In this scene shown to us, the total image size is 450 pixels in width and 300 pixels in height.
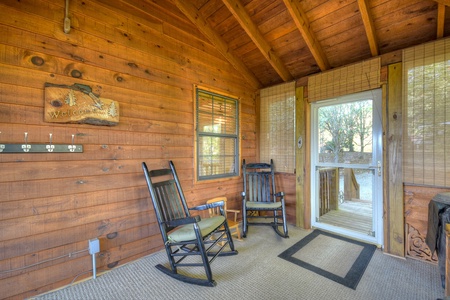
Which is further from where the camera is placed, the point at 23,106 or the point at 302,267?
the point at 302,267

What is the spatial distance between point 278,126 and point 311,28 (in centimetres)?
148

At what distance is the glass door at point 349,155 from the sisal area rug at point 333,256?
27 centimetres

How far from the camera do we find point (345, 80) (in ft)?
8.89

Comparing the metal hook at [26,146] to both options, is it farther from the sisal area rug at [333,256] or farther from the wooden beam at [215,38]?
the sisal area rug at [333,256]

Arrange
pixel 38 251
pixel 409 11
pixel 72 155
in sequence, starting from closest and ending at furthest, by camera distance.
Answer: pixel 38 251, pixel 72 155, pixel 409 11

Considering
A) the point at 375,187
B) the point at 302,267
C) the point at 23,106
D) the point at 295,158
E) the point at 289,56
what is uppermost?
the point at 289,56

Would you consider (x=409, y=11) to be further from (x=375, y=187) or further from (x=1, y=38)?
(x=1, y=38)

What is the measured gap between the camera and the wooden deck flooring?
3045mm

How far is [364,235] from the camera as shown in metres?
2.70

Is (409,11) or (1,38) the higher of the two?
(409,11)

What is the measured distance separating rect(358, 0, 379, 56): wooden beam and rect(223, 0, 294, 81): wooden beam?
114cm

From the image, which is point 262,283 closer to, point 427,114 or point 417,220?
point 417,220

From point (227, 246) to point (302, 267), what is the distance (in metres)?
0.91

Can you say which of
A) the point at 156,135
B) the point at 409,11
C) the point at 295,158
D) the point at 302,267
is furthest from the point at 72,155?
the point at 409,11
